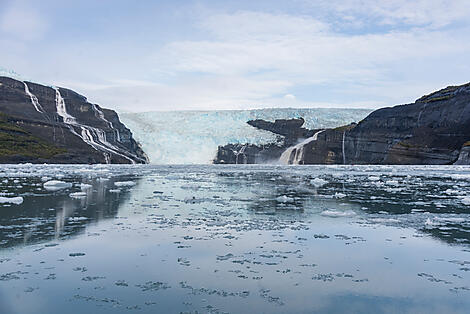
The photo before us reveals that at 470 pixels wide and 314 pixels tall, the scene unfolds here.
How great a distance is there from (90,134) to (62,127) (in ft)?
11.8

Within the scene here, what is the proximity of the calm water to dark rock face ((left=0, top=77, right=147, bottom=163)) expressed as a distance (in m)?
38.0

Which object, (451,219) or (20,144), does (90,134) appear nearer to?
(20,144)

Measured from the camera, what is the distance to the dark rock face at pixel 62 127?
1772 inches

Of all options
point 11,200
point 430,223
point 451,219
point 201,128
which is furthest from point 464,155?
point 11,200

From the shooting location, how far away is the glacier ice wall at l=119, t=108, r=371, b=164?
179 feet

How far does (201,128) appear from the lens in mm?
57500

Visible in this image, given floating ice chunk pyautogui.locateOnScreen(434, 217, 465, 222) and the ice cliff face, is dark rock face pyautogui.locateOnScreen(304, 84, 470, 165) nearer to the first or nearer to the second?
the ice cliff face

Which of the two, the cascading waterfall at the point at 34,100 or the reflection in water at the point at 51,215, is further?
the cascading waterfall at the point at 34,100

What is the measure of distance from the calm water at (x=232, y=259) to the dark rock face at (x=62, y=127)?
38.0 metres

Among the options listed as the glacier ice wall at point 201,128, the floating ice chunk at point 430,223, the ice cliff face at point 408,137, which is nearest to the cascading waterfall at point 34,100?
the glacier ice wall at point 201,128

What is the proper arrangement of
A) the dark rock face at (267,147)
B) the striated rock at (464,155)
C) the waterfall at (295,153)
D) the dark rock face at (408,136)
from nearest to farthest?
the striated rock at (464,155), the dark rock face at (408,136), the dark rock face at (267,147), the waterfall at (295,153)

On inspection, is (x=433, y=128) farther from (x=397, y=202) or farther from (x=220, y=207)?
(x=220, y=207)

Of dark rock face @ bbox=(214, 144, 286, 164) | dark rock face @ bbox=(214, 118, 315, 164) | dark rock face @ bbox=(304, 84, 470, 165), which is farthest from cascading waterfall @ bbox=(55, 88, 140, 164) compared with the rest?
dark rock face @ bbox=(304, 84, 470, 165)

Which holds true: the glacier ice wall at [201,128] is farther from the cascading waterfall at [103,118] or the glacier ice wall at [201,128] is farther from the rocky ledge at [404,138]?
the cascading waterfall at [103,118]
